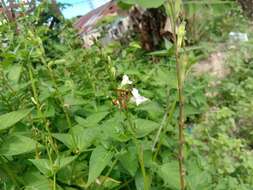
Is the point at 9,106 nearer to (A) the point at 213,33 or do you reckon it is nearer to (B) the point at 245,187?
(B) the point at 245,187

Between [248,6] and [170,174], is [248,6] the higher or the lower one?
the lower one

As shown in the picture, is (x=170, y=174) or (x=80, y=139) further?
(x=80, y=139)

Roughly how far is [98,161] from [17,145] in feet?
0.62

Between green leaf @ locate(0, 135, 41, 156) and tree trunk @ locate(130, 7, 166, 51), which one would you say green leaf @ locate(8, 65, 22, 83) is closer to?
green leaf @ locate(0, 135, 41, 156)

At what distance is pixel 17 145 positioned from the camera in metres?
1.03

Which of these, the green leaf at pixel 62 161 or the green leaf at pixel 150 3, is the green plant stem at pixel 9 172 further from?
the green leaf at pixel 150 3

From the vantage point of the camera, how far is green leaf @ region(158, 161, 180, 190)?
38.2 inches

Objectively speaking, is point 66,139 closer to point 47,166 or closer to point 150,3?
point 47,166

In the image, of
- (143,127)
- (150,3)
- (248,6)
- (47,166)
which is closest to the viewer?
(150,3)

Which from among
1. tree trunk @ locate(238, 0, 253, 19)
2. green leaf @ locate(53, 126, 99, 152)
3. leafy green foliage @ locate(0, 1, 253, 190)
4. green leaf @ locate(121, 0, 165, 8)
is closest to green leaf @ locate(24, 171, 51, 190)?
leafy green foliage @ locate(0, 1, 253, 190)

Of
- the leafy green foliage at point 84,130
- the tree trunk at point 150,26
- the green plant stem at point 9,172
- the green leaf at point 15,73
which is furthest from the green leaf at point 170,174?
the tree trunk at point 150,26

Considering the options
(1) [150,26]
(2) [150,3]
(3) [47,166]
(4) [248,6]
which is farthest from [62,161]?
(4) [248,6]

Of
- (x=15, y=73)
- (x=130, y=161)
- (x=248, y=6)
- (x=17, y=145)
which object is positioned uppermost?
(x=15, y=73)

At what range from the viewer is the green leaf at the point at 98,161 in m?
1.01
